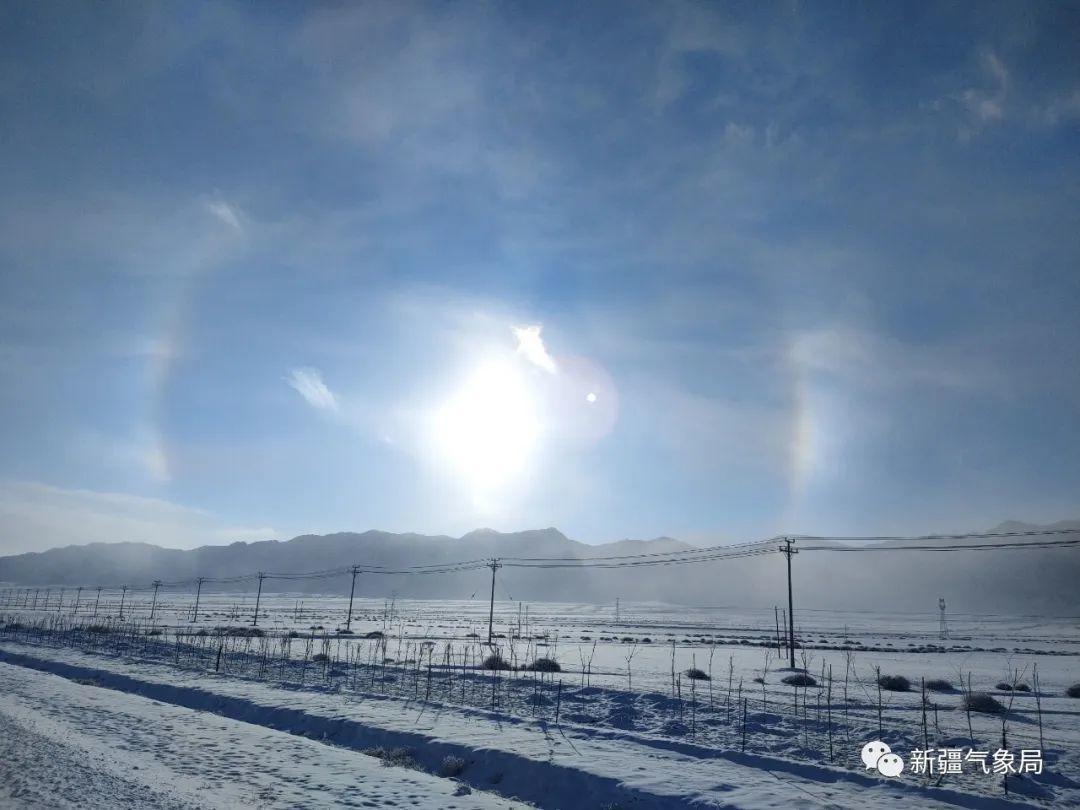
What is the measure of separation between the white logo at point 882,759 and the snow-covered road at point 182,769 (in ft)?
28.2

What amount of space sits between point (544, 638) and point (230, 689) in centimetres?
4590

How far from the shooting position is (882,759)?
1595 cm

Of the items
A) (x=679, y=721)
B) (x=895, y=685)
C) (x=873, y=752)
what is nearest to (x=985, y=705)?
(x=895, y=685)

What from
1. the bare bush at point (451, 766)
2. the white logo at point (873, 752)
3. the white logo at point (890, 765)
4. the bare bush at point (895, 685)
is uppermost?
the white logo at point (890, 765)

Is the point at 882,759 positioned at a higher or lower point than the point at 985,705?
higher

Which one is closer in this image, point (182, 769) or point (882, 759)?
point (182, 769)

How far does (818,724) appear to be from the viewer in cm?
2056

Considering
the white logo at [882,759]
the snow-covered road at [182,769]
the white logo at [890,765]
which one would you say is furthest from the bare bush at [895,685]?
the snow-covered road at [182,769]

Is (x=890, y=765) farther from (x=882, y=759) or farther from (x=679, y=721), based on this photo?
(x=679, y=721)

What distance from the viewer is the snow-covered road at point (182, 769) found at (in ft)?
38.4

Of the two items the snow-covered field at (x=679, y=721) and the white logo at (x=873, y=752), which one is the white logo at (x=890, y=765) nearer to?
the white logo at (x=873, y=752)

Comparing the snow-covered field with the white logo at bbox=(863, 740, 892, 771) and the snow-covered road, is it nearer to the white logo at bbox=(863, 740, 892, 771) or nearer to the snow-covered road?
the white logo at bbox=(863, 740, 892, 771)

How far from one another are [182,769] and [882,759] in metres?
16.1

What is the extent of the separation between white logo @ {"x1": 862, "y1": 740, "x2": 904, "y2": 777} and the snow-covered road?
28.2 ft
